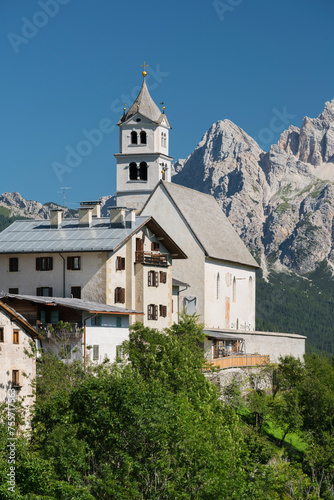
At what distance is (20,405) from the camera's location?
4944cm

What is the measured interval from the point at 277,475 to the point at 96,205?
33.7 m

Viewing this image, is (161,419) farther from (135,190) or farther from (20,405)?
(135,190)

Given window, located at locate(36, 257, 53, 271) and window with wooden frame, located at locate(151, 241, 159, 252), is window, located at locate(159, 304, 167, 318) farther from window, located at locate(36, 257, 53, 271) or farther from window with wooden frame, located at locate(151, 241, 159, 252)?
window, located at locate(36, 257, 53, 271)

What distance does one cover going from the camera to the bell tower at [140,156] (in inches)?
4301

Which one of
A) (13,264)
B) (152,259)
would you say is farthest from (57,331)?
(152,259)

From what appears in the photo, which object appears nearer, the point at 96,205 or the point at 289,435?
the point at 289,435

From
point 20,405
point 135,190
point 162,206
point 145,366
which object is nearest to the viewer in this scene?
point 20,405

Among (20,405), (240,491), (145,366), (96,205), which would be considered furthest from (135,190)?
(240,491)

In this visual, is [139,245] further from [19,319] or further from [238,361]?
[19,319]

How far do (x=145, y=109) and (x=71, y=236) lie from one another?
44.6m

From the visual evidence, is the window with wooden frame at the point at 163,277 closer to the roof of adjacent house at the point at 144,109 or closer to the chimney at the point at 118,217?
the chimney at the point at 118,217

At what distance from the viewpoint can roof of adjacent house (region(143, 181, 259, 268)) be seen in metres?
89.9

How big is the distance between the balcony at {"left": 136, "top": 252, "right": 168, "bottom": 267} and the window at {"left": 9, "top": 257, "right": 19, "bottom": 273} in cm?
958

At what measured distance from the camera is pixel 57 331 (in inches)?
2269
